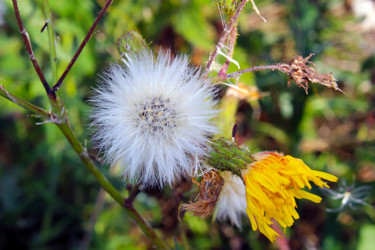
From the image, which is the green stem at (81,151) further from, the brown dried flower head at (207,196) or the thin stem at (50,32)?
the brown dried flower head at (207,196)

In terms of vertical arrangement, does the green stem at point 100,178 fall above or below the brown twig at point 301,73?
below

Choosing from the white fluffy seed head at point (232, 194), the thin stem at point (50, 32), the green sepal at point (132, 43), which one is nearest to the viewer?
the thin stem at point (50, 32)

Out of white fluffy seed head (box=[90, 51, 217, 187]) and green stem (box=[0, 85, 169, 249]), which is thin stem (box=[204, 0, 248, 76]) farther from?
green stem (box=[0, 85, 169, 249])

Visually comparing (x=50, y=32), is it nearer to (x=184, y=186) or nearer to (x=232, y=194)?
(x=232, y=194)

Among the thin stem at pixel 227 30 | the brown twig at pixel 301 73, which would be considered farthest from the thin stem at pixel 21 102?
the brown twig at pixel 301 73

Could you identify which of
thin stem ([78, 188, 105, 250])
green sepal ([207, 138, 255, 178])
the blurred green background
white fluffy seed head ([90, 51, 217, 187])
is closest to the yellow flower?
green sepal ([207, 138, 255, 178])
